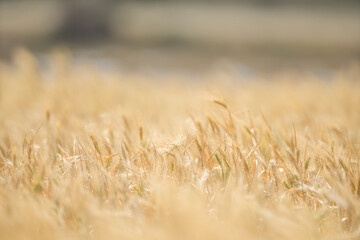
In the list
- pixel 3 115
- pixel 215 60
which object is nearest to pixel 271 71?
pixel 215 60

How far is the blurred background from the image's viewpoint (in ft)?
20.5

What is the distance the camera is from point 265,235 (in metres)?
0.67

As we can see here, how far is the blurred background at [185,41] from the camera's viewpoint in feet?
20.5

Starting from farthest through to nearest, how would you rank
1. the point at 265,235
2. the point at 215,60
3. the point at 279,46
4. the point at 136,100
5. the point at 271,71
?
the point at 279,46 < the point at 215,60 < the point at 271,71 < the point at 136,100 < the point at 265,235

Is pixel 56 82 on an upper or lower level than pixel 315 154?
lower

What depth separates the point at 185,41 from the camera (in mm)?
8766

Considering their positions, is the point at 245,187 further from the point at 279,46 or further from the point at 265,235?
the point at 279,46

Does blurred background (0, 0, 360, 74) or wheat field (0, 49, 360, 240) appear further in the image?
blurred background (0, 0, 360, 74)

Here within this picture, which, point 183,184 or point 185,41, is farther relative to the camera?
point 185,41

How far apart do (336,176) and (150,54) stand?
21.6 feet

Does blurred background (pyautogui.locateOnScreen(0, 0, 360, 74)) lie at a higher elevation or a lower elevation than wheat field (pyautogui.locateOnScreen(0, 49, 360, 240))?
lower

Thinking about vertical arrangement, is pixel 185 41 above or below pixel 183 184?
below

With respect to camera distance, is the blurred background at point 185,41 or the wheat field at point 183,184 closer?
the wheat field at point 183,184

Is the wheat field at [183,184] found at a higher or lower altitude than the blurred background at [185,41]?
higher
